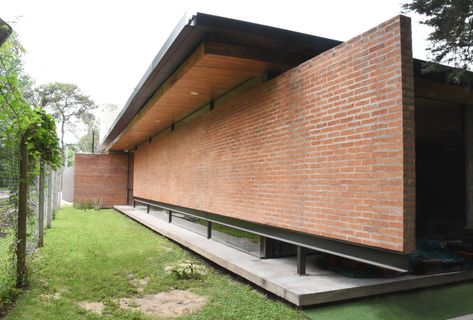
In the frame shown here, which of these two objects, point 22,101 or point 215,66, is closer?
point 22,101

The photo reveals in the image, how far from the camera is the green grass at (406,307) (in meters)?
3.83

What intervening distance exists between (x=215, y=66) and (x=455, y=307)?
418 centimetres

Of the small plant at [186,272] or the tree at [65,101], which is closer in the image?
the small plant at [186,272]

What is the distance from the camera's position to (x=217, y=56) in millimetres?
4941

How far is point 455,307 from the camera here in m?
4.12

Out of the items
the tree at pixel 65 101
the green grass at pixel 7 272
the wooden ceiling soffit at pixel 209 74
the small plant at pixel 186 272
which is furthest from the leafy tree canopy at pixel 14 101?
the tree at pixel 65 101

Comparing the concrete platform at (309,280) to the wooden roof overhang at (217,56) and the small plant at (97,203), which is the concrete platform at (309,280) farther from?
the small plant at (97,203)

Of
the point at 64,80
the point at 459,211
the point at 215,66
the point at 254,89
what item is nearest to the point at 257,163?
the point at 254,89

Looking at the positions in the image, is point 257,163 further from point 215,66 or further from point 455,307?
point 455,307

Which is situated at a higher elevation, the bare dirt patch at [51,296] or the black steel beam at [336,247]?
the black steel beam at [336,247]

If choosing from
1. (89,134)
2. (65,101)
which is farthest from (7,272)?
(89,134)

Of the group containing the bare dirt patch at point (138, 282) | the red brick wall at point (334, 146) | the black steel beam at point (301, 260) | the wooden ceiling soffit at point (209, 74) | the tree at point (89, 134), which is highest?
the tree at point (89, 134)

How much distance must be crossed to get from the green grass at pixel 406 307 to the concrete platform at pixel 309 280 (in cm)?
9

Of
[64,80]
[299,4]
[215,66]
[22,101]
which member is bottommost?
[22,101]
